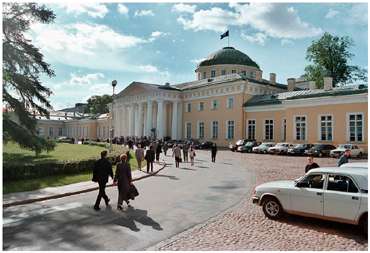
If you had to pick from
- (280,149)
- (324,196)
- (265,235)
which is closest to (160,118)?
(280,149)

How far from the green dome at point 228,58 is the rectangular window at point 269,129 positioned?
74.9 feet

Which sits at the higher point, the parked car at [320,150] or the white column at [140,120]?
the white column at [140,120]

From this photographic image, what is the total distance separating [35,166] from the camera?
16672 mm

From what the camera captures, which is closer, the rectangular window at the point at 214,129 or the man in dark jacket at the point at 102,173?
the man in dark jacket at the point at 102,173

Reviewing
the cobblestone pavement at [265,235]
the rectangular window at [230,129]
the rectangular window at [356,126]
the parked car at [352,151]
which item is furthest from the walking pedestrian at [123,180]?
the rectangular window at [230,129]

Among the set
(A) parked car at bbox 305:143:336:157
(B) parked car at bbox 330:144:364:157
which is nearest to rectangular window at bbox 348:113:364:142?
(B) parked car at bbox 330:144:364:157

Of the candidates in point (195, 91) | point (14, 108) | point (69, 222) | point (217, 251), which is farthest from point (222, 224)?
point (195, 91)

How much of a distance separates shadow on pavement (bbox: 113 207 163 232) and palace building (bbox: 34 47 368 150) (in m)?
31.6

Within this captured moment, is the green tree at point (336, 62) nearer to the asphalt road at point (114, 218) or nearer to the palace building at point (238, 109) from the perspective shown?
the palace building at point (238, 109)

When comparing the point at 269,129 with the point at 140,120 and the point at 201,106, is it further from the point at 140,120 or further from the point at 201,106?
the point at 140,120

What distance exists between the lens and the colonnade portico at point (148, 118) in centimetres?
6163

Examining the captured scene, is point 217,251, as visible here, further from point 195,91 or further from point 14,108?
point 195,91

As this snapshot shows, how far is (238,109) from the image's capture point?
5153 cm

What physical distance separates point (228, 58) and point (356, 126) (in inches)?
1365
